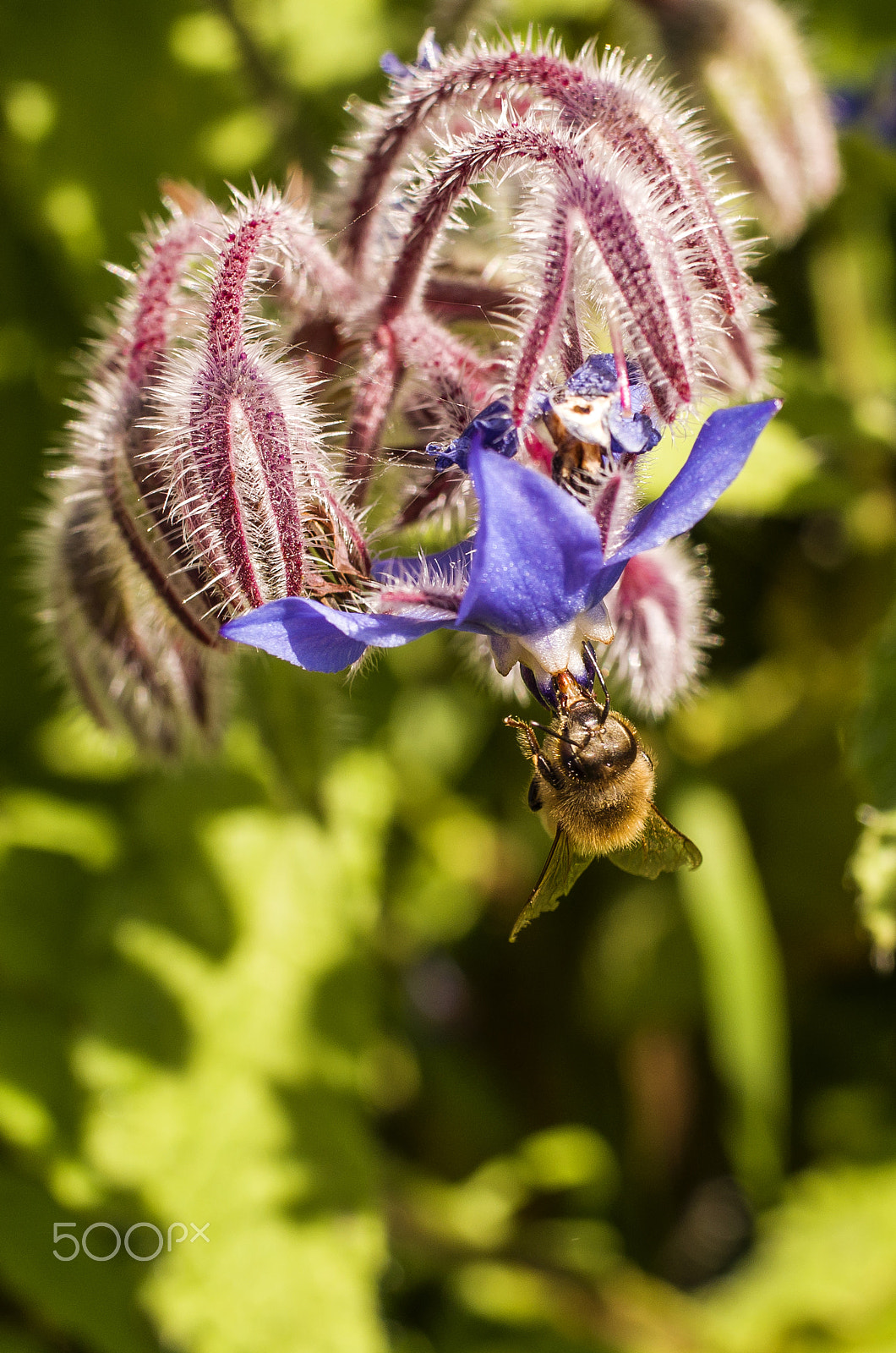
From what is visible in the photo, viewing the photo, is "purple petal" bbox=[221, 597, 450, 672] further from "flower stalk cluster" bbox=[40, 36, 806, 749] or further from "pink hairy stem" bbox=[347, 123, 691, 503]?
"pink hairy stem" bbox=[347, 123, 691, 503]

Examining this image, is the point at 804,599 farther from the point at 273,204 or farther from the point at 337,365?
the point at 273,204

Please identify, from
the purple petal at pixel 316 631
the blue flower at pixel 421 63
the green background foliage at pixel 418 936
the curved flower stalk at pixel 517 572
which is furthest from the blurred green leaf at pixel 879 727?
the blue flower at pixel 421 63

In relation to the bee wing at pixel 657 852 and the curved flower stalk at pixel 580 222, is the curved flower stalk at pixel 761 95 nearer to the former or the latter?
the curved flower stalk at pixel 580 222

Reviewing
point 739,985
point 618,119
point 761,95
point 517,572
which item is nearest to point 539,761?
point 517,572

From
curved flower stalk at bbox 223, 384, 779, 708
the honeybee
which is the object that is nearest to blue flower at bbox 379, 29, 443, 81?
curved flower stalk at bbox 223, 384, 779, 708

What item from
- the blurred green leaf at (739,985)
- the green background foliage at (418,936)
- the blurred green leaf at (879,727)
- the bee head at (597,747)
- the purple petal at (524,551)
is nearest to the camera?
the purple petal at (524,551)

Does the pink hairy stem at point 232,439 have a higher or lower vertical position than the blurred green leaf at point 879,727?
higher

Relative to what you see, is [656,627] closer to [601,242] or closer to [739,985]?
[601,242]
